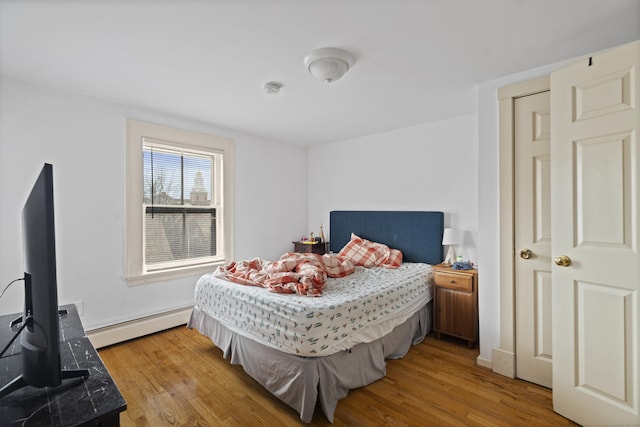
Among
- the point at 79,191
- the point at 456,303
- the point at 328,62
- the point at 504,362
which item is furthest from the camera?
the point at 456,303

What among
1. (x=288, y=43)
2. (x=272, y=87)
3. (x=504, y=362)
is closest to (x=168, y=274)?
(x=272, y=87)

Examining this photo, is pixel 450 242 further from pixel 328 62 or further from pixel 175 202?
pixel 175 202

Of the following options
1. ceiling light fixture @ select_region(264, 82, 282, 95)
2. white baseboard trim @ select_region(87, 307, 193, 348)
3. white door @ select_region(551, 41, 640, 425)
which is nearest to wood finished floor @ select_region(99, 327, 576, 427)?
white baseboard trim @ select_region(87, 307, 193, 348)

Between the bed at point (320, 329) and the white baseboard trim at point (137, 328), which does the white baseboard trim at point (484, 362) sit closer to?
the bed at point (320, 329)

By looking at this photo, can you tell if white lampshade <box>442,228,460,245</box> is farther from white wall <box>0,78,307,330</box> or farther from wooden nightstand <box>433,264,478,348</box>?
white wall <box>0,78,307,330</box>

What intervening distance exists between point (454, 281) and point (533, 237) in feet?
3.09

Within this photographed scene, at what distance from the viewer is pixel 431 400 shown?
2100mm

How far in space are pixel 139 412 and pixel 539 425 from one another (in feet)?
8.64

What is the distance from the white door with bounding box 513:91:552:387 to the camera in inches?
87.4

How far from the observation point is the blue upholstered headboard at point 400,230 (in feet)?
11.7

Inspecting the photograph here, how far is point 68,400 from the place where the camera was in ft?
3.03

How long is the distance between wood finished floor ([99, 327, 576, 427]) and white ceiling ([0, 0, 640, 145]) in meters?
2.51

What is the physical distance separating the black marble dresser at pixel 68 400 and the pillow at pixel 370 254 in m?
2.90


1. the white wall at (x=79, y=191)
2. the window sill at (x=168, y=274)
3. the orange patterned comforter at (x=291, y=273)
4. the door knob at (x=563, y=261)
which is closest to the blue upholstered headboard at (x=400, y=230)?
the orange patterned comforter at (x=291, y=273)
